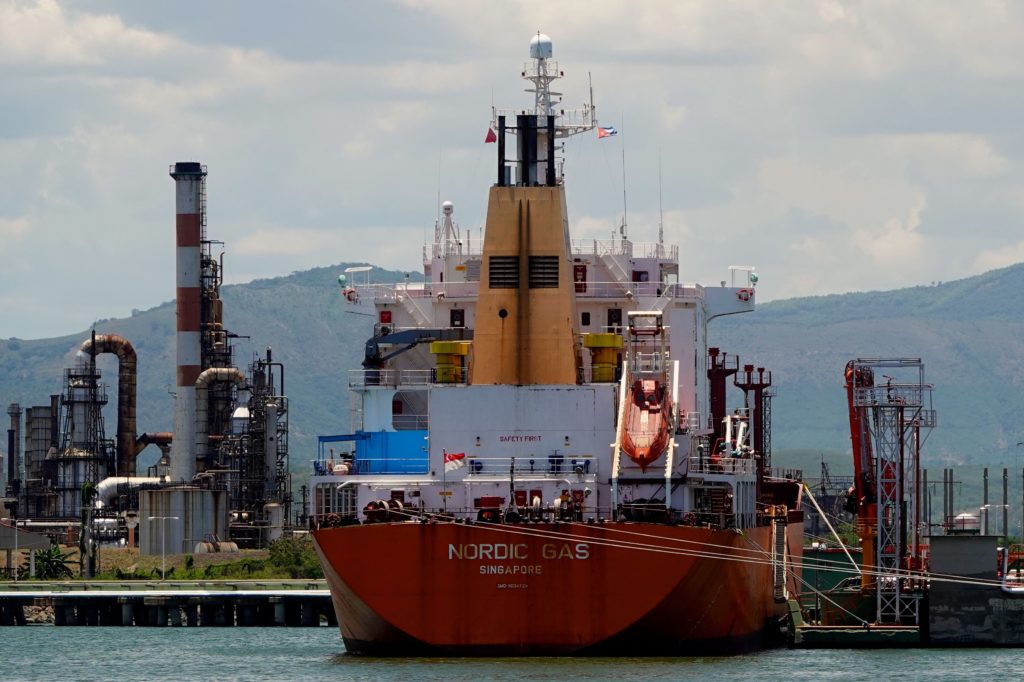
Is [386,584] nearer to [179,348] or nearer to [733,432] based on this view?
[733,432]

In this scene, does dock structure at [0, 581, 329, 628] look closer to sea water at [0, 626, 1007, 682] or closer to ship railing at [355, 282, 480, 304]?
sea water at [0, 626, 1007, 682]

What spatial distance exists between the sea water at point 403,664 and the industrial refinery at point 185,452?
31.1 m

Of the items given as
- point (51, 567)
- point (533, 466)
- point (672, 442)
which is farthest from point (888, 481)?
point (51, 567)

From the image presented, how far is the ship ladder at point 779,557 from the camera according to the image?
60906 mm

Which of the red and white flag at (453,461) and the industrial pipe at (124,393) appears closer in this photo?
the red and white flag at (453,461)

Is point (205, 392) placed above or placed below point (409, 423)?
above

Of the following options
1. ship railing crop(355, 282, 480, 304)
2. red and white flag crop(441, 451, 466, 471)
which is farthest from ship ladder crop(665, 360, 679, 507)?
ship railing crop(355, 282, 480, 304)

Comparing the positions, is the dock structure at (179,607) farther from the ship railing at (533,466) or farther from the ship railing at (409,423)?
the ship railing at (533,466)

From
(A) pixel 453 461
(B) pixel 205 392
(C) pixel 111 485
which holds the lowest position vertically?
(C) pixel 111 485

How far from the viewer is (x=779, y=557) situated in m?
63.2

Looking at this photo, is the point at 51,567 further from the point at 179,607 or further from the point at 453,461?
the point at 453,461

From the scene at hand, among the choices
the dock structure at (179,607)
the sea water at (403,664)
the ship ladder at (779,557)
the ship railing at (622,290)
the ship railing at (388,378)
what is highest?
the ship railing at (622,290)

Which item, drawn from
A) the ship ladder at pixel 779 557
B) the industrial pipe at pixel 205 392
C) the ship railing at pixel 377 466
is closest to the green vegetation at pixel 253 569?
the industrial pipe at pixel 205 392

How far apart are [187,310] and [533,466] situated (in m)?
64.5
